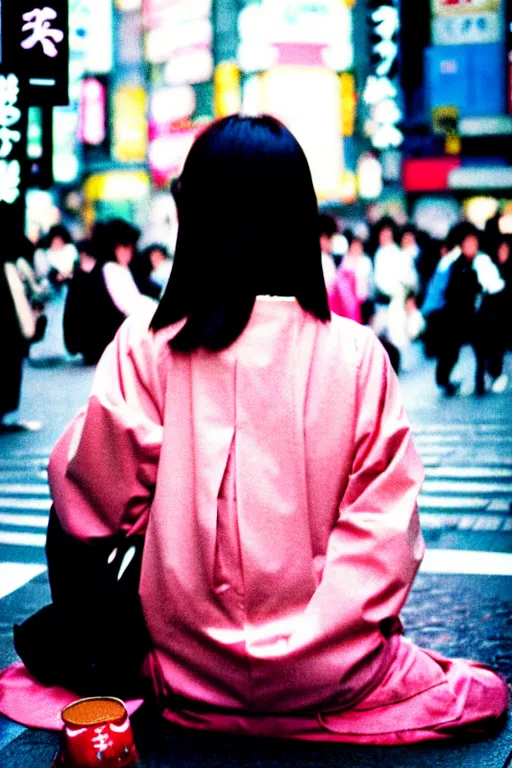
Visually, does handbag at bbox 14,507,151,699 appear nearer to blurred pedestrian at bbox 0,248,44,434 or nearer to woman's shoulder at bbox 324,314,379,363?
woman's shoulder at bbox 324,314,379,363

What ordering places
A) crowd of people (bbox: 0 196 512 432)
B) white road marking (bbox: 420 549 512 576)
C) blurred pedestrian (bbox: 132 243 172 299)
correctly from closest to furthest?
white road marking (bbox: 420 549 512 576) → crowd of people (bbox: 0 196 512 432) → blurred pedestrian (bbox: 132 243 172 299)

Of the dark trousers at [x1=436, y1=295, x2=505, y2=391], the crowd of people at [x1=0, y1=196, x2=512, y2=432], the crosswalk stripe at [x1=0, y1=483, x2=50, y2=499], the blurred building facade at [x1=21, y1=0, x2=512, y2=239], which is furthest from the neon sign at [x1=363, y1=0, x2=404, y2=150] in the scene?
the crosswalk stripe at [x1=0, y1=483, x2=50, y2=499]

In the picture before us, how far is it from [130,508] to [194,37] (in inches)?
1507

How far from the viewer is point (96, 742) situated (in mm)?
2672

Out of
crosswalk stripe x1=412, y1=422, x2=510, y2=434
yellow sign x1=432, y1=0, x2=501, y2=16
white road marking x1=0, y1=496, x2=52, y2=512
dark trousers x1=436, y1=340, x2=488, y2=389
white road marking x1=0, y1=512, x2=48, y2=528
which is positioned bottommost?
crosswalk stripe x1=412, y1=422, x2=510, y2=434

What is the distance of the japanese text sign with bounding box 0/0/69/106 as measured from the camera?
24.8ft

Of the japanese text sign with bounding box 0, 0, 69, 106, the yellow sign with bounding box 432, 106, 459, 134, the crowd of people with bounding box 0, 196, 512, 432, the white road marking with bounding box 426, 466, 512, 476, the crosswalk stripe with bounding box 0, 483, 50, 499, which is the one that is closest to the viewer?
the crosswalk stripe with bounding box 0, 483, 50, 499

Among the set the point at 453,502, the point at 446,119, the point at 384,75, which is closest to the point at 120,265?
the point at 453,502

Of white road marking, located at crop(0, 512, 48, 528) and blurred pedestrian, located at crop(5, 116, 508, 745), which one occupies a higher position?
blurred pedestrian, located at crop(5, 116, 508, 745)

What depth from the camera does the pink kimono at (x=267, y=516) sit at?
3.03 m

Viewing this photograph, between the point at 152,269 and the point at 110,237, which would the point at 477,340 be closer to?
the point at 110,237

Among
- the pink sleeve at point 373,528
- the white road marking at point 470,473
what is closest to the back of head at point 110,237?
the white road marking at point 470,473

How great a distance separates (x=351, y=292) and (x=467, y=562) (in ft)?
20.3

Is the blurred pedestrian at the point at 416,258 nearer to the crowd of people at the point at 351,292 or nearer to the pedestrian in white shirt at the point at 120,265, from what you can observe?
the crowd of people at the point at 351,292
